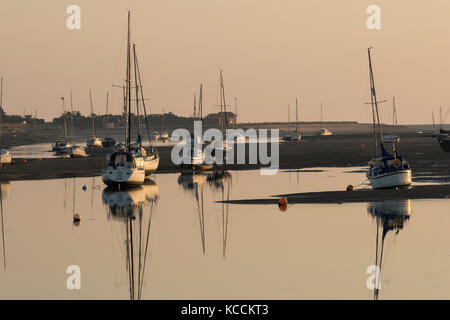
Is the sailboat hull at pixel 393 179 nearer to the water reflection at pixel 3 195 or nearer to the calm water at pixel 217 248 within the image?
the calm water at pixel 217 248

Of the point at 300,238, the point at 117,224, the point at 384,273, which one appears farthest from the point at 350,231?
the point at 117,224

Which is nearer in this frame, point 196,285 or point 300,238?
point 196,285

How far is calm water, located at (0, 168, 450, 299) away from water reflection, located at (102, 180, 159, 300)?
0.22 feet

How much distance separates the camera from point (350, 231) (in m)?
36.4

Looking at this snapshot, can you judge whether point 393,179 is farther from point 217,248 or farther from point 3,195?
point 3,195

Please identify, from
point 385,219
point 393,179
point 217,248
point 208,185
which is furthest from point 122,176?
point 217,248

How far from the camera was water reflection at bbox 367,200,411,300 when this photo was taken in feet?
96.2

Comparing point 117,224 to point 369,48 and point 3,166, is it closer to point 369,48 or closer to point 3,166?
point 369,48

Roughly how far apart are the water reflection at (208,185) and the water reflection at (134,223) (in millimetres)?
2634

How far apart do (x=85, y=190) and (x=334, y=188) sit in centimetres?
1826

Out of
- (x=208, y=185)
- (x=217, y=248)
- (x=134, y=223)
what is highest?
(x=208, y=185)

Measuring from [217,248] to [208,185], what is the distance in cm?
3096

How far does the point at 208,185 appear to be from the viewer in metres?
63.9
